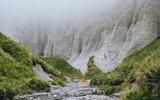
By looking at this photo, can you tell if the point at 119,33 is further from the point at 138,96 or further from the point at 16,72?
the point at 138,96

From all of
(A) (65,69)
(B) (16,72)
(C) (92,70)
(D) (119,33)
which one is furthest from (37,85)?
(D) (119,33)

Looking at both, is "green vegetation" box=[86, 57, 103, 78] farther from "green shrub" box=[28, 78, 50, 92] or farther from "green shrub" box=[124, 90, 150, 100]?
"green shrub" box=[124, 90, 150, 100]

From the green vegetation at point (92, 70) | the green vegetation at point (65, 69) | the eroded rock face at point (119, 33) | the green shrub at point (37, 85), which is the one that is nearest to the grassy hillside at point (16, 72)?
the green shrub at point (37, 85)

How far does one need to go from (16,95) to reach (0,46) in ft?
115

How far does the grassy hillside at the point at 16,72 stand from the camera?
63134 millimetres

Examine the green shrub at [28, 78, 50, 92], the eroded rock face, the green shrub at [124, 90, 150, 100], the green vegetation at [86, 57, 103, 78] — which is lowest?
the green shrub at [124, 90, 150, 100]

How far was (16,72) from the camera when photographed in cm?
7988

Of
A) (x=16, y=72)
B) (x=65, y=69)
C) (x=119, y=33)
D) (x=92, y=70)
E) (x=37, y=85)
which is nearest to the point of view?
(x=37, y=85)

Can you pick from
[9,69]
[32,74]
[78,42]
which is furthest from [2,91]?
[78,42]

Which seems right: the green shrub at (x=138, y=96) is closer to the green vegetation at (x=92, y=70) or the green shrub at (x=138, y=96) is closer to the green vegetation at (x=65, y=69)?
the green vegetation at (x=65, y=69)

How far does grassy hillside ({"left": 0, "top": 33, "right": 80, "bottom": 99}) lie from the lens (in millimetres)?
63134

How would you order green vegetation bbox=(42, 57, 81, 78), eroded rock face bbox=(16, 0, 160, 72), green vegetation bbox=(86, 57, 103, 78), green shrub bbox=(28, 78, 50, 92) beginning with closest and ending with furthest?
green shrub bbox=(28, 78, 50, 92) → green vegetation bbox=(86, 57, 103, 78) → green vegetation bbox=(42, 57, 81, 78) → eroded rock face bbox=(16, 0, 160, 72)

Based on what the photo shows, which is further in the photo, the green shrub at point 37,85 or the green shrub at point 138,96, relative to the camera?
the green shrub at point 37,85

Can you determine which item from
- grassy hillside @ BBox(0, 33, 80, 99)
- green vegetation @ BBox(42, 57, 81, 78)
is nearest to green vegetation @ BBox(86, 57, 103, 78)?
green vegetation @ BBox(42, 57, 81, 78)
